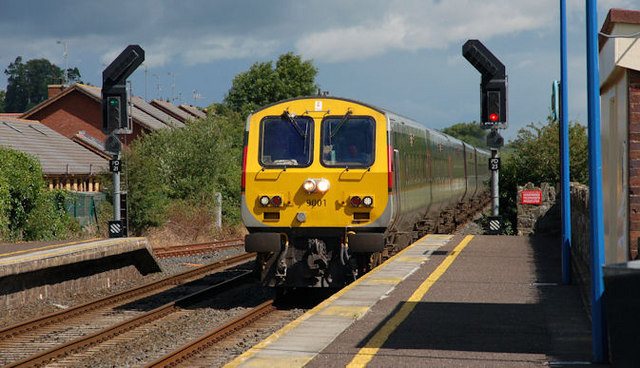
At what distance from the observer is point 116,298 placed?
14.2 metres

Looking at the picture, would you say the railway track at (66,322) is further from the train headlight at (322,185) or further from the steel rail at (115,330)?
the train headlight at (322,185)

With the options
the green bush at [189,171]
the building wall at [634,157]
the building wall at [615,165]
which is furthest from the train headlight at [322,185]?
the green bush at [189,171]

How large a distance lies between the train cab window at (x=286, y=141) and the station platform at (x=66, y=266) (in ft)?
13.6

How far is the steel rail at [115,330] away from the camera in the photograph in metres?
9.38

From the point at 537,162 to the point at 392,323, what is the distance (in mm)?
18135

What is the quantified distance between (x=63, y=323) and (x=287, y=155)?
420 cm

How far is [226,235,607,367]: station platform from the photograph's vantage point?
6621 mm

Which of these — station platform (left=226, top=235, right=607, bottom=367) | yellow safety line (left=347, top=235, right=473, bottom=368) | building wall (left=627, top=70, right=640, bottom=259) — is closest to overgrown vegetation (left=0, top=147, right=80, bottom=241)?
station platform (left=226, top=235, right=607, bottom=367)

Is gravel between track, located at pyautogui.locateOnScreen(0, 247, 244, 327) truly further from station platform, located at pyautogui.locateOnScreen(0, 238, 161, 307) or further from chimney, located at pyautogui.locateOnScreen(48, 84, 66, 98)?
chimney, located at pyautogui.locateOnScreen(48, 84, 66, 98)

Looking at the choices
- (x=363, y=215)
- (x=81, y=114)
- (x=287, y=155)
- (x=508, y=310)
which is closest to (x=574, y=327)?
(x=508, y=310)

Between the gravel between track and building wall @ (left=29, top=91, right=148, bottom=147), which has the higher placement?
building wall @ (left=29, top=91, right=148, bottom=147)

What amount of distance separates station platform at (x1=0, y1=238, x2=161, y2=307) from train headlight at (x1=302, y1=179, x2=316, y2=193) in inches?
182

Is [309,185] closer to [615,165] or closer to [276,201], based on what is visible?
[276,201]

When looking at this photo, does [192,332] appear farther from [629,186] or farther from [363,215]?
[629,186]
